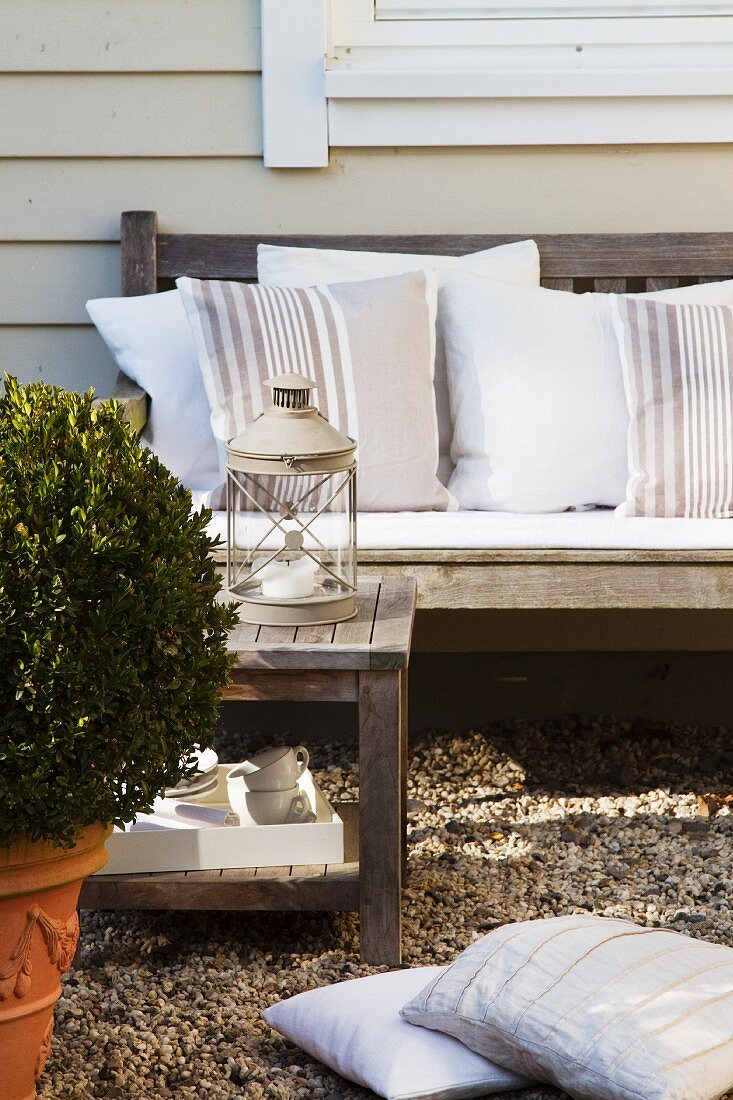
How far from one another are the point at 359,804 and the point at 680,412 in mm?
1070

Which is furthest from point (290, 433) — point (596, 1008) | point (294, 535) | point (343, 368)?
point (596, 1008)

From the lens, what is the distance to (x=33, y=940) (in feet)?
4.35

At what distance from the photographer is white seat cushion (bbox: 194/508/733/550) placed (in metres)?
2.25

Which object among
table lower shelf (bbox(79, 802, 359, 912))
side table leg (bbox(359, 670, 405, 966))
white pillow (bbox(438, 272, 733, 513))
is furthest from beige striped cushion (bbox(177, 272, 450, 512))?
table lower shelf (bbox(79, 802, 359, 912))

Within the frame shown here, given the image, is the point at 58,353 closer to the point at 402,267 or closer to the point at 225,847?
the point at 402,267

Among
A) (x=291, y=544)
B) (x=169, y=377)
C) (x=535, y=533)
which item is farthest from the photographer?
(x=169, y=377)

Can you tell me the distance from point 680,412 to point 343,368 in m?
0.65

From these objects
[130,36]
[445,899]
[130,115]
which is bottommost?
[445,899]

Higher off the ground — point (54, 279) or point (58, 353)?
point (54, 279)

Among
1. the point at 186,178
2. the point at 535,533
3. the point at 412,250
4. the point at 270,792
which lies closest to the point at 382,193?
the point at 412,250

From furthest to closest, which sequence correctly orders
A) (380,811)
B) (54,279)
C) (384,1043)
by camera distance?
(54,279)
(380,811)
(384,1043)

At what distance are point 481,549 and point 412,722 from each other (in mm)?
799

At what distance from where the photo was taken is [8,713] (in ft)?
4.00

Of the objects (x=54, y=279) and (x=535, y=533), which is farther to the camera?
(x=54, y=279)
